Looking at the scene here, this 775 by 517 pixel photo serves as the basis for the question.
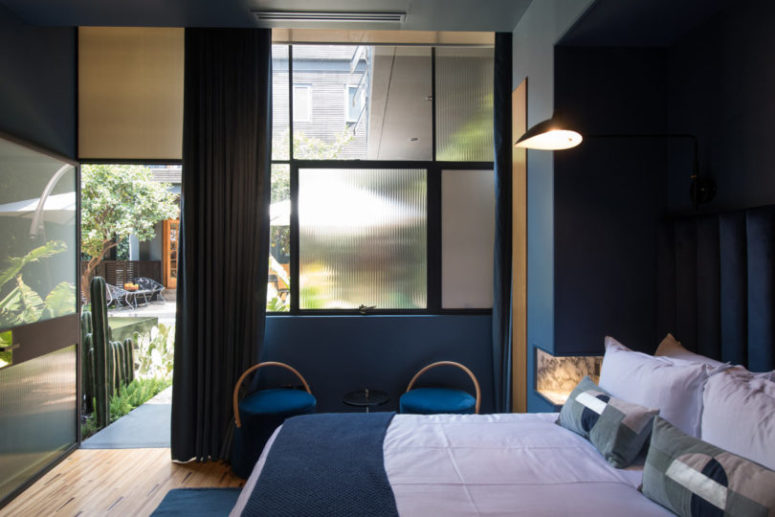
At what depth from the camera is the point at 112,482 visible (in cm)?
285

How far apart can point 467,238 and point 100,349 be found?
3.28 meters

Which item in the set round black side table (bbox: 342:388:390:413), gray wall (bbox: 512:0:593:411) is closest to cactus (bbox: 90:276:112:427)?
round black side table (bbox: 342:388:390:413)

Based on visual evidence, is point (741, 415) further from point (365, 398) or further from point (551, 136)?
point (365, 398)

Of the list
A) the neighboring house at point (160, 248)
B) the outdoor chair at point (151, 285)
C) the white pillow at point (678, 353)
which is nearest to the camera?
the white pillow at point (678, 353)

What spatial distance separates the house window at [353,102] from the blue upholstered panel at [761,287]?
267 cm

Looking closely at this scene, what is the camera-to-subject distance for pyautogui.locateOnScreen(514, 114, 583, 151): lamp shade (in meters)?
1.99

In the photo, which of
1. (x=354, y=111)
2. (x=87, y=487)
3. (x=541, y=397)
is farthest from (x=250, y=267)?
(x=541, y=397)

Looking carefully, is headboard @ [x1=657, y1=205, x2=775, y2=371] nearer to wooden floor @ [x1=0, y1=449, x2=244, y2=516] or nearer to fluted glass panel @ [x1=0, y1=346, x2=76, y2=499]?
wooden floor @ [x1=0, y1=449, x2=244, y2=516]

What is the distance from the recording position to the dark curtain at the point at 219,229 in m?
3.21

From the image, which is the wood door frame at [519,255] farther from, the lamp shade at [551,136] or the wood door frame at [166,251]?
the wood door frame at [166,251]

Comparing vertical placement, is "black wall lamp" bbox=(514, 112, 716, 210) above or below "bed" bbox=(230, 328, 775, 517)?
above

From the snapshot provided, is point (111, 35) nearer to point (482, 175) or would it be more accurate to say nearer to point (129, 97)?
point (129, 97)

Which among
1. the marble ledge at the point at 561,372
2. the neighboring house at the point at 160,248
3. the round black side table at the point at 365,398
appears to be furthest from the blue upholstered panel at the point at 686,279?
the neighboring house at the point at 160,248

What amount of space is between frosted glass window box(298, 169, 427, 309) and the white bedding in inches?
58.2
